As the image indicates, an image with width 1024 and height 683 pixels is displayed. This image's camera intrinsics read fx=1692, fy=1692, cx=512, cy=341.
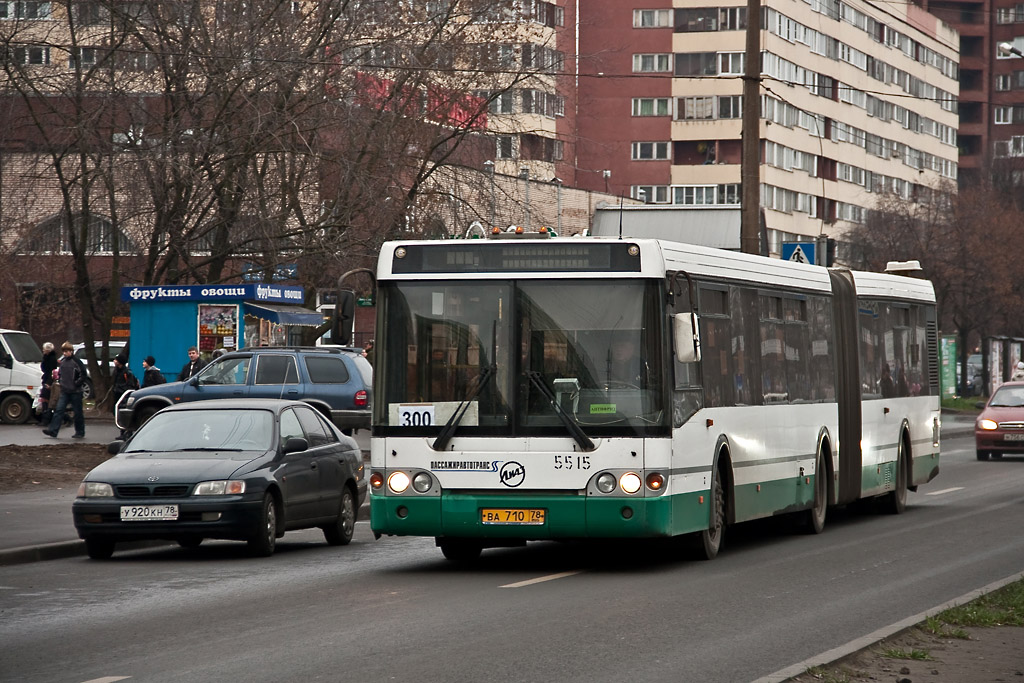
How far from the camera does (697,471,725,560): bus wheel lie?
570 inches

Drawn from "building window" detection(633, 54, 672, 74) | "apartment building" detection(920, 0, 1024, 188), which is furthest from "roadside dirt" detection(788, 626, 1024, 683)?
"apartment building" detection(920, 0, 1024, 188)

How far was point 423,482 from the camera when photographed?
13453mm

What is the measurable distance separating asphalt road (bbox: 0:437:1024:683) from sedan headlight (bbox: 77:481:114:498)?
A: 0.64 metres

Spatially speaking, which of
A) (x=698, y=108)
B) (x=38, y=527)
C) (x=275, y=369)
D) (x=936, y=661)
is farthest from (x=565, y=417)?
(x=698, y=108)

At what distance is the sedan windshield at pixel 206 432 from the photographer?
15820 mm

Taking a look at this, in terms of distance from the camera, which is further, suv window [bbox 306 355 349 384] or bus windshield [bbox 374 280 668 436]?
suv window [bbox 306 355 349 384]

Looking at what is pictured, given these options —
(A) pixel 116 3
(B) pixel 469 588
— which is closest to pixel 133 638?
(B) pixel 469 588

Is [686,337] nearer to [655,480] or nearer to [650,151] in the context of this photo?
[655,480]

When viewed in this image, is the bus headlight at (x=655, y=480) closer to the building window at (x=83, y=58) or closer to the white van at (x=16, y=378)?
the building window at (x=83, y=58)

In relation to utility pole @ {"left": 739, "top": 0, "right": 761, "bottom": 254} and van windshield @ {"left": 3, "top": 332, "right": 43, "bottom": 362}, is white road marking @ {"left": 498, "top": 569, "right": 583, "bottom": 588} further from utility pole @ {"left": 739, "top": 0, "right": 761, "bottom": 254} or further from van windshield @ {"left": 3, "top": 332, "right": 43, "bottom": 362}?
van windshield @ {"left": 3, "top": 332, "right": 43, "bottom": 362}

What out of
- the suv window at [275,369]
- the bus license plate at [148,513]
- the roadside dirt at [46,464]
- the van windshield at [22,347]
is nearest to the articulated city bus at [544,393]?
the bus license plate at [148,513]

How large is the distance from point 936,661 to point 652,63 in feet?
287

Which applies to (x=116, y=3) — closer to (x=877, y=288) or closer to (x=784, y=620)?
(x=877, y=288)

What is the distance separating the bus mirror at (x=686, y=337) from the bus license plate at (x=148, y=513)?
478cm
